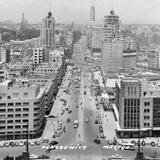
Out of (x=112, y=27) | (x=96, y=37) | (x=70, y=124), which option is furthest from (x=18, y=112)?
(x=96, y=37)

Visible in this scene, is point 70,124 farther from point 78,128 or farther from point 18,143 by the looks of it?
point 18,143

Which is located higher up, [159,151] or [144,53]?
[144,53]

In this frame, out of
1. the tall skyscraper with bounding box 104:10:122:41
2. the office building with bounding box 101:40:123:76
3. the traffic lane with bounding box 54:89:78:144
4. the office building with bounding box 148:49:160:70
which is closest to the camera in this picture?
the traffic lane with bounding box 54:89:78:144

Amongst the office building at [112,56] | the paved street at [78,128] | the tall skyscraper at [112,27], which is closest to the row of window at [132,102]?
the paved street at [78,128]

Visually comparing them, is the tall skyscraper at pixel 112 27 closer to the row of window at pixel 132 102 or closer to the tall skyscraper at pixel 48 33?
the tall skyscraper at pixel 48 33

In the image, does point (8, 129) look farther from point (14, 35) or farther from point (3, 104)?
point (14, 35)

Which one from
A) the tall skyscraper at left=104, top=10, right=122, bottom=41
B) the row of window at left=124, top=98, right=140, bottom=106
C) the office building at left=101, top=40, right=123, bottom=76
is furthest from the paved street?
the tall skyscraper at left=104, top=10, right=122, bottom=41

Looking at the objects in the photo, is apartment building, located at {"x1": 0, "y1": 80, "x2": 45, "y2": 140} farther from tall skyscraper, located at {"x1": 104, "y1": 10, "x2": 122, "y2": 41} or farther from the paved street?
tall skyscraper, located at {"x1": 104, "y1": 10, "x2": 122, "y2": 41}

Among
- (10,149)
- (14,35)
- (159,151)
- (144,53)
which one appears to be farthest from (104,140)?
(14,35)
